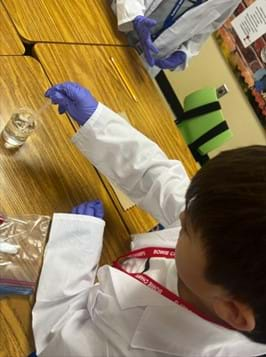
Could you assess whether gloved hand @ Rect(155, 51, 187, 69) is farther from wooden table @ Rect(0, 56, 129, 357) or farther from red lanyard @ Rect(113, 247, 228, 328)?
red lanyard @ Rect(113, 247, 228, 328)

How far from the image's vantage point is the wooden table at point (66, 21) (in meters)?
1.13

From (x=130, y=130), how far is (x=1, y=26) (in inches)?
14.3

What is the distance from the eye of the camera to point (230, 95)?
7.92 feet

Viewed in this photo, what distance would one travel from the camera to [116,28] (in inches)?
52.9

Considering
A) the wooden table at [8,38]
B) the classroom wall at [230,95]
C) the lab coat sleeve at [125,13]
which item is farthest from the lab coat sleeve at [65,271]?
the classroom wall at [230,95]

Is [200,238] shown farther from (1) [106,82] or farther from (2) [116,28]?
(2) [116,28]

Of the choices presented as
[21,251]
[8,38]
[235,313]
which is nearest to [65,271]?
[21,251]

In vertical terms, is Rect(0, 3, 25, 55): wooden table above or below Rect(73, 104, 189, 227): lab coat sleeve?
above

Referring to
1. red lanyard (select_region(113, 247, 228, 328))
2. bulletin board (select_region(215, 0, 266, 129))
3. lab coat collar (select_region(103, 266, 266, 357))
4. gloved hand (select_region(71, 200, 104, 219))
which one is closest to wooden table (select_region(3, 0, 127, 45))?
gloved hand (select_region(71, 200, 104, 219))

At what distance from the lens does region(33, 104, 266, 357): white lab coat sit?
2.41 ft

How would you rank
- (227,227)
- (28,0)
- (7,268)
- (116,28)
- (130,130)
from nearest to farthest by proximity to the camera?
(227,227), (7,268), (130,130), (28,0), (116,28)

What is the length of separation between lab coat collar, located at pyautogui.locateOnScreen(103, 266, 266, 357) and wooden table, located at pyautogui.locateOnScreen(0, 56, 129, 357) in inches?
8.4

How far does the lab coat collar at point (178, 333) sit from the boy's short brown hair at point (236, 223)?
0.28 feet

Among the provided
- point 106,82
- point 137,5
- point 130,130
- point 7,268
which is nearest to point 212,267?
point 7,268
